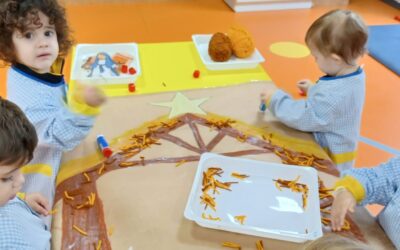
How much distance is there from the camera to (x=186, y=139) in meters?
0.95

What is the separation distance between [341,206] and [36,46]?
0.71 meters

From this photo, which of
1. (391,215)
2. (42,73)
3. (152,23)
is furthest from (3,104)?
(152,23)

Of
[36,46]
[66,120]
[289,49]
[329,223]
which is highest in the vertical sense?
[36,46]

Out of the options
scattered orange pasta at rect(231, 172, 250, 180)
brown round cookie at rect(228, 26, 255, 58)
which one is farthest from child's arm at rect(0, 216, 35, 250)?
brown round cookie at rect(228, 26, 255, 58)

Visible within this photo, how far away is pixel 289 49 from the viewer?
7.12ft

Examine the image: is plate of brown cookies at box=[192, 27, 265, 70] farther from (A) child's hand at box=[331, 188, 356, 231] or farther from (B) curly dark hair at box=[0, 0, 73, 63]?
(A) child's hand at box=[331, 188, 356, 231]

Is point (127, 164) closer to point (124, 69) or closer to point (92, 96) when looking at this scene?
point (92, 96)

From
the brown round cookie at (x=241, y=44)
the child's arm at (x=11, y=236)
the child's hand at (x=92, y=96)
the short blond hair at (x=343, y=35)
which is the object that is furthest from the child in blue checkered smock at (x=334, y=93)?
the child's arm at (x=11, y=236)

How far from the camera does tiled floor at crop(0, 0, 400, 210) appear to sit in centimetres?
174

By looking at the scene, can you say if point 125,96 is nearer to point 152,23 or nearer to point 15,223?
point 15,223

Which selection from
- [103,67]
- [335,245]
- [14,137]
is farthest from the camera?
[103,67]

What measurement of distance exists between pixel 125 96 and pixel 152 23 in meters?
1.32

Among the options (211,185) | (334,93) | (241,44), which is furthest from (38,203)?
(241,44)

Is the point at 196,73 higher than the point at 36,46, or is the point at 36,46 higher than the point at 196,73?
the point at 36,46
